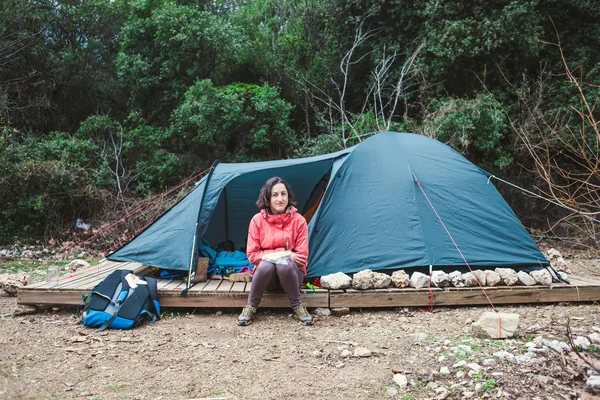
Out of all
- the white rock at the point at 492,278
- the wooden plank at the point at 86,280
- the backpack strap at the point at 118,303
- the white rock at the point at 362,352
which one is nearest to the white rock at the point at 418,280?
the white rock at the point at 492,278

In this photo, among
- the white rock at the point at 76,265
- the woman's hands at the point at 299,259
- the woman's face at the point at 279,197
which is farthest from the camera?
the white rock at the point at 76,265

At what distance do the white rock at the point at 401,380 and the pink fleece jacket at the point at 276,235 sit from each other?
4.66ft

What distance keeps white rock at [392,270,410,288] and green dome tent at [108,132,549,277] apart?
3.9 inches

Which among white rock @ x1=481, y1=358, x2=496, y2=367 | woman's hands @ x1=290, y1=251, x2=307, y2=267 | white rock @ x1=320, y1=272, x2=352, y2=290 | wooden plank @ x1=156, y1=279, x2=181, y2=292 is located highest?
woman's hands @ x1=290, y1=251, x2=307, y2=267

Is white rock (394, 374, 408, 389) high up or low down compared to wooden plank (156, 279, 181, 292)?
down

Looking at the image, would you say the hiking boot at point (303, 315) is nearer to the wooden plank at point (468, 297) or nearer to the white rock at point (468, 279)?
the wooden plank at point (468, 297)

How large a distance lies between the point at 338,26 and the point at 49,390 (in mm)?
9804

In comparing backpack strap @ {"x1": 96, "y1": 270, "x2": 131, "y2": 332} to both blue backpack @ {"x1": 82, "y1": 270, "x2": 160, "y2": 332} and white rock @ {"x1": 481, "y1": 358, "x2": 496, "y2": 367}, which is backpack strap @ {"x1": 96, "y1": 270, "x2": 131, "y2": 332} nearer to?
blue backpack @ {"x1": 82, "y1": 270, "x2": 160, "y2": 332}

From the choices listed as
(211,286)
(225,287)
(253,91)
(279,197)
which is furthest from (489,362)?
(253,91)

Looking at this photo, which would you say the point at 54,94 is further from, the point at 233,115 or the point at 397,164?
the point at 397,164

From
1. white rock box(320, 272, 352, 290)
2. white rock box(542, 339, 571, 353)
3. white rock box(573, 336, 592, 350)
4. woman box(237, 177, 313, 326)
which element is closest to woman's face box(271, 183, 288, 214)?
woman box(237, 177, 313, 326)

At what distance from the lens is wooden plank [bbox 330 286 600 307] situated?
396 cm

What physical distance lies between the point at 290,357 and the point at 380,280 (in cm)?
129

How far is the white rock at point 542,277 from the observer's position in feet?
13.5
